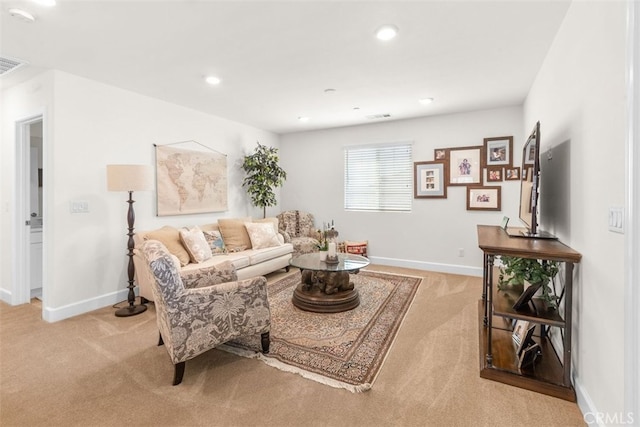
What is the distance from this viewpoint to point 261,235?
14.4 feet

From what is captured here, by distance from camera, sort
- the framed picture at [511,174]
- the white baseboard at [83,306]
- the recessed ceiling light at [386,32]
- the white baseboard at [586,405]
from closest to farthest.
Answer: the white baseboard at [586,405] < the recessed ceiling light at [386,32] < the white baseboard at [83,306] < the framed picture at [511,174]

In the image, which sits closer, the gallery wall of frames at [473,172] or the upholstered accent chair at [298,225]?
the gallery wall of frames at [473,172]

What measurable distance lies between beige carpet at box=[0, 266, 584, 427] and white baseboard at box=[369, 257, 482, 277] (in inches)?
82.3

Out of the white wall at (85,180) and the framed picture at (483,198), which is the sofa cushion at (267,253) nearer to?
the white wall at (85,180)

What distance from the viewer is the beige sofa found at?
3363 mm

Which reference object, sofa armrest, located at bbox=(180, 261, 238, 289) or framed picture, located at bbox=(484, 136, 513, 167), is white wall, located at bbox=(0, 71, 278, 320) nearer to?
sofa armrest, located at bbox=(180, 261, 238, 289)

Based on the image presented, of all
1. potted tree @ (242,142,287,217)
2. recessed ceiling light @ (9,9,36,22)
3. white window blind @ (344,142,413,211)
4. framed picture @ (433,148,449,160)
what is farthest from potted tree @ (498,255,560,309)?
potted tree @ (242,142,287,217)

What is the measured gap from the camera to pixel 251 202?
5.52 m

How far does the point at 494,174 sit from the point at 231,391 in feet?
14.5

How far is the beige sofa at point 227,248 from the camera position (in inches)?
132

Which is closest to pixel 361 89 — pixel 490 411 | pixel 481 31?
pixel 481 31

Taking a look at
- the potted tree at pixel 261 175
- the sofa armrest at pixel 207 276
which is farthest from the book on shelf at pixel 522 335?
the potted tree at pixel 261 175

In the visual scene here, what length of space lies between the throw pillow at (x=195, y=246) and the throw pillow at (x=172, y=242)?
6cm

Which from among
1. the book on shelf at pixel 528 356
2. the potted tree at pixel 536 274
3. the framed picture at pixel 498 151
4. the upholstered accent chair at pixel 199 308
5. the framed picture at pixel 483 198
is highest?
the framed picture at pixel 498 151
